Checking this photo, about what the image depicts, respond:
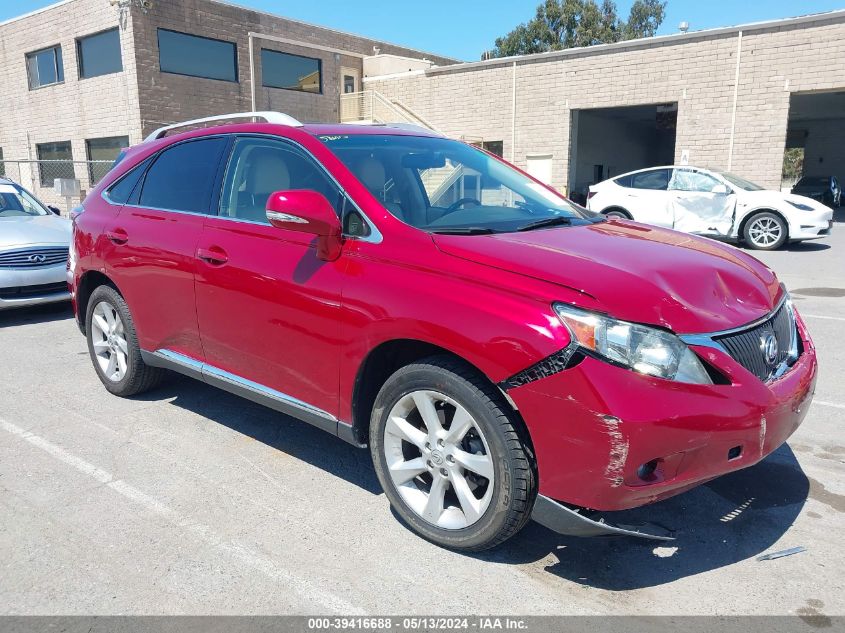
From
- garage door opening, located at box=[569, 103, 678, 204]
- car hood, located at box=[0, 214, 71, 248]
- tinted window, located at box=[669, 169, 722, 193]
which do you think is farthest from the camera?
garage door opening, located at box=[569, 103, 678, 204]

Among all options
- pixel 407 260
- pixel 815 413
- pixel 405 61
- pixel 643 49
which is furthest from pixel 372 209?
pixel 405 61

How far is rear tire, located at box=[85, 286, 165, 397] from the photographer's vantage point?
4570mm

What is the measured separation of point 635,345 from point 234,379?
2291mm

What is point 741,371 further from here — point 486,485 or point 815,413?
point 815,413

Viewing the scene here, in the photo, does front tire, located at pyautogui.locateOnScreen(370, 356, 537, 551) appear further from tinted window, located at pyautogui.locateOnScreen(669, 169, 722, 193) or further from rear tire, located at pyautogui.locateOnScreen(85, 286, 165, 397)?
tinted window, located at pyautogui.locateOnScreen(669, 169, 722, 193)

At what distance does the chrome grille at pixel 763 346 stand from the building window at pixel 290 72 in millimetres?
24272

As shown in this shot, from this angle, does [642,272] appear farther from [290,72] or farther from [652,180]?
[290,72]

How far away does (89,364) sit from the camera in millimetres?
5902

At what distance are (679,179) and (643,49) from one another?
292 inches

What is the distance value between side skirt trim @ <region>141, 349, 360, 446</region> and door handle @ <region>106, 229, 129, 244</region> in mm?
747

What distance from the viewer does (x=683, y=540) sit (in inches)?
119

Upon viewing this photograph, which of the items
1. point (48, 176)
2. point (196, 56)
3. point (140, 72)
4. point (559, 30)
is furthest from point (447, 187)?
point (559, 30)

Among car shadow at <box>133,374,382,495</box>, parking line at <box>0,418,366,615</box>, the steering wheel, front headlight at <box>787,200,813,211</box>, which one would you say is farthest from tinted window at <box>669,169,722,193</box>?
parking line at <box>0,418,366,615</box>

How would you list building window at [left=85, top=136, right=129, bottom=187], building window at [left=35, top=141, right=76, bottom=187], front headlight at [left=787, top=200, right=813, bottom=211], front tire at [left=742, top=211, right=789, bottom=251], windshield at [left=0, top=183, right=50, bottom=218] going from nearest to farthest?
windshield at [left=0, top=183, right=50, bottom=218] → front headlight at [left=787, top=200, right=813, bottom=211] → front tire at [left=742, top=211, right=789, bottom=251] → building window at [left=85, top=136, right=129, bottom=187] → building window at [left=35, top=141, right=76, bottom=187]
